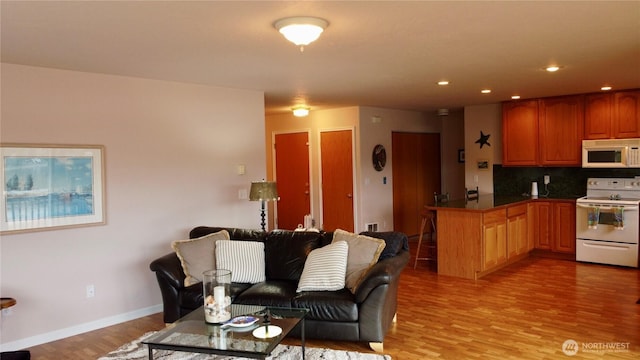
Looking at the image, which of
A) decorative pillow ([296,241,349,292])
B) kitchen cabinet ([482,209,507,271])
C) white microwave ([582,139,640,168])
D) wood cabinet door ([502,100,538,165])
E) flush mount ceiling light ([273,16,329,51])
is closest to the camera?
flush mount ceiling light ([273,16,329,51])

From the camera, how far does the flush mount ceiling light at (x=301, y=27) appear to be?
9.02 feet

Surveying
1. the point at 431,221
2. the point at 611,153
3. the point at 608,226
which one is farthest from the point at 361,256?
the point at 611,153

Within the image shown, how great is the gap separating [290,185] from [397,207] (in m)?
1.92

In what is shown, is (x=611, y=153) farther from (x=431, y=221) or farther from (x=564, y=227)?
(x=431, y=221)

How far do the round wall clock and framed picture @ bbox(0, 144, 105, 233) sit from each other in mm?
4506

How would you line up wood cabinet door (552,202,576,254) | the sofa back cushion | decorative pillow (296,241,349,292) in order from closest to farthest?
decorative pillow (296,241,349,292) < the sofa back cushion < wood cabinet door (552,202,576,254)

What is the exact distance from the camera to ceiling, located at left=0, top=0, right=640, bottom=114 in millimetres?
2637

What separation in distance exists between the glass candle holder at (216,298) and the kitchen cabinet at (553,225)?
5.24m

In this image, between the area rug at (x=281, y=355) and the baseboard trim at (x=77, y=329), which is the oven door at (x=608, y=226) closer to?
the area rug at (x=281, y=355)

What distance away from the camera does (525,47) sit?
366cm

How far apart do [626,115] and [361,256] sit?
467cm

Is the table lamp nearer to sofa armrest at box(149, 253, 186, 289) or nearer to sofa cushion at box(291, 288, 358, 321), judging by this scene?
sofa armrest at box(149, 253, 186, 289)

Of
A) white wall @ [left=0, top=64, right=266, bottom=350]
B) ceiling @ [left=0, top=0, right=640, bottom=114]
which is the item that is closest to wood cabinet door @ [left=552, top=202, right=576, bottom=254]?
ceiling @ [left=0, top=0, right=640, bottom=114]

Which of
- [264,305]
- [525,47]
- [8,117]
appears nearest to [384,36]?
[525,47]
